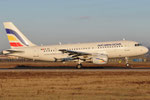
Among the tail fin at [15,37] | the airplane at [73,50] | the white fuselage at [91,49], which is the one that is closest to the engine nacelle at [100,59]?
the airplane at [73,50]

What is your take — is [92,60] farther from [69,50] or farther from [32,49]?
[32,49]

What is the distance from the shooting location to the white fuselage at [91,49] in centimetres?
4372

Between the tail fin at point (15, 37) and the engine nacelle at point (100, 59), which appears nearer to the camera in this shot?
the engine nacelle at point (100, 59)

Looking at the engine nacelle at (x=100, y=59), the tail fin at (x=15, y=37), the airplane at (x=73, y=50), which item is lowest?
the engine nacelle at (x=100, y=59)

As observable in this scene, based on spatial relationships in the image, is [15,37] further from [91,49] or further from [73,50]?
[91,49]

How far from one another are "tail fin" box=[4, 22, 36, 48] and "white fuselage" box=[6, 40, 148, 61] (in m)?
1.21

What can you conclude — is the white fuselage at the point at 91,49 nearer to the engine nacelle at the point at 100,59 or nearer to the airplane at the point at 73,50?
the airplane at the point at 73,50

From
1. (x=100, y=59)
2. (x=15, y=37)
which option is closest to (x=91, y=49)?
(x=100, y=59)

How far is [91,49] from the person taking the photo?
44.4 m

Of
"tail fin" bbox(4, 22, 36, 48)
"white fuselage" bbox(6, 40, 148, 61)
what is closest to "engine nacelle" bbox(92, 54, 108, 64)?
"white fuselage" bbox(6, 40, 148, 61)

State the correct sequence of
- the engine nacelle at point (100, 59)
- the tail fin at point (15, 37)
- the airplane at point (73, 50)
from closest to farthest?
the engine nacelle at point (100, 59) < the airplane at point (73, 50) < the tail fin at point (15, 37)

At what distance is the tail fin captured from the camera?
46.8 meters

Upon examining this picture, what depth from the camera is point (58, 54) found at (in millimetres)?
45469

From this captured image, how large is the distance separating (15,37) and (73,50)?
11.2m
